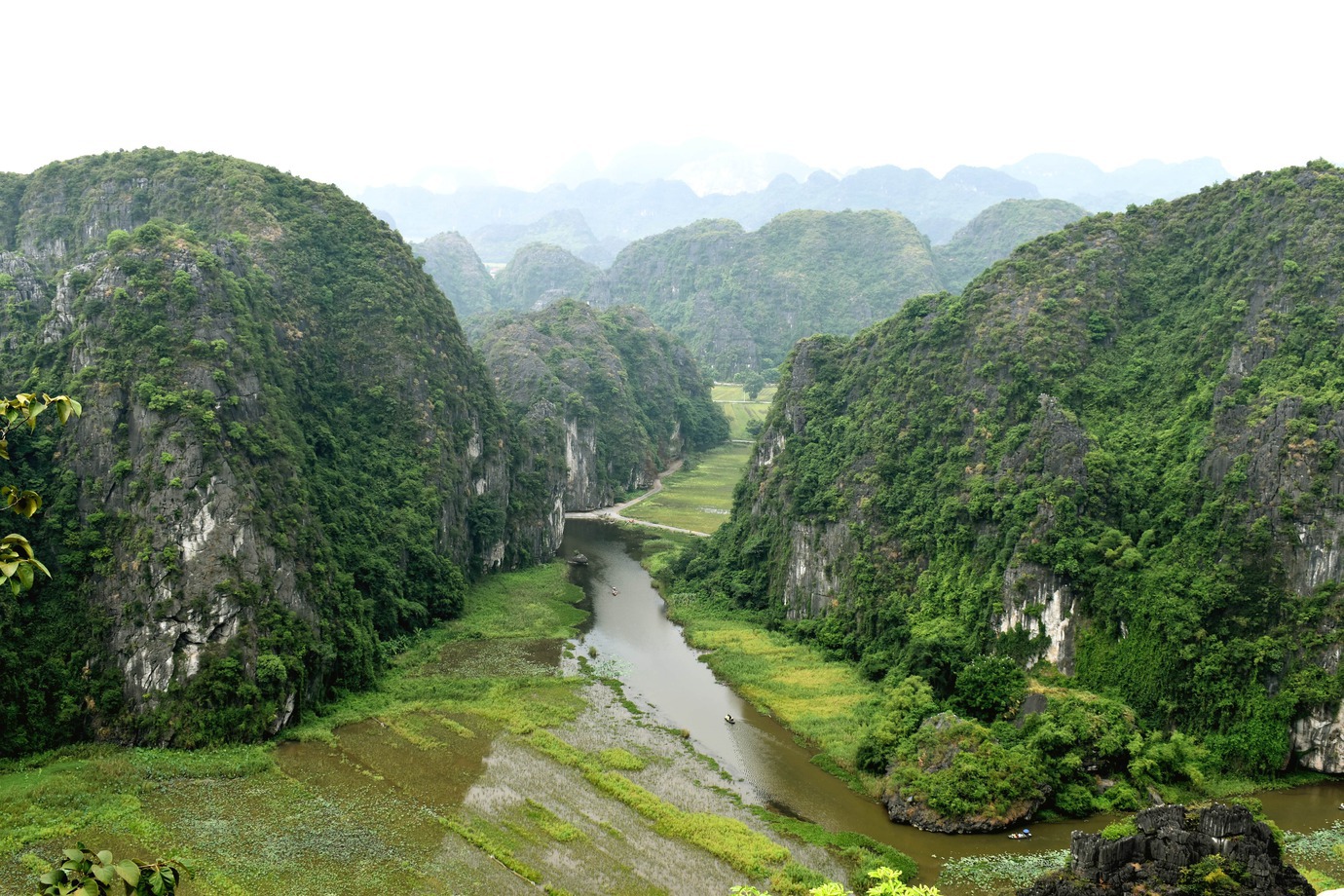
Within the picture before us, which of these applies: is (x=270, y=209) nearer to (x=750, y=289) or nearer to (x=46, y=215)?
(x=46, y=215)

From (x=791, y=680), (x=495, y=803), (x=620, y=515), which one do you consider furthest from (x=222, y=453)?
(x=620, y=515)

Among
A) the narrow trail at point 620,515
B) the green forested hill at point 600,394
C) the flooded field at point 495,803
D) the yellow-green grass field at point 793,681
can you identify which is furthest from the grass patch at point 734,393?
the flooded field at point 495,803

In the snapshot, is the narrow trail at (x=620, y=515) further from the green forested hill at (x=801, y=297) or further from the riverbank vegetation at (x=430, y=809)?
the green forested hill at (x=801, y=297)

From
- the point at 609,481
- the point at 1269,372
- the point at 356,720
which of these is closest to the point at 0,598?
the point at 356,720

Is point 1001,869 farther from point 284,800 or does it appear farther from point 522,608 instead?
point 522,608

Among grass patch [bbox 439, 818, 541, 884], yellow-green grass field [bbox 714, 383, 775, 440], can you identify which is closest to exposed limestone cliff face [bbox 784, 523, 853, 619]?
grass patch [bbox 439, 818, 541, 884]

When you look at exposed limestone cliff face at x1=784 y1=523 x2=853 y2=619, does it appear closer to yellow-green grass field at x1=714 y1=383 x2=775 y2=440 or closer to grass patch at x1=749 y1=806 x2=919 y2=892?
grass patch at x1=749 y1=806 x2=919 y2=892
